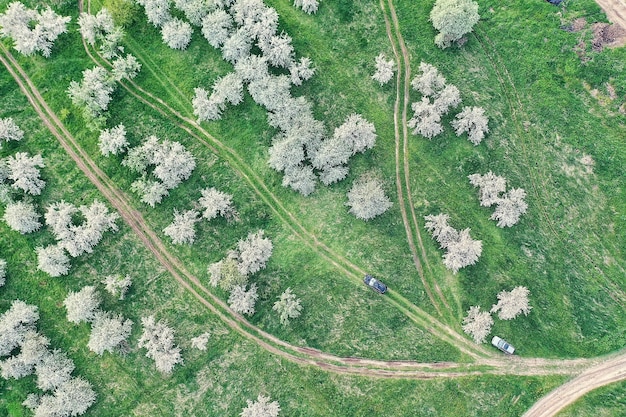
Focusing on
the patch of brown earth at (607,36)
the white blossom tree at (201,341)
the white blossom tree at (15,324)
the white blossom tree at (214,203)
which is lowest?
the patch of brown earth at (607,36)

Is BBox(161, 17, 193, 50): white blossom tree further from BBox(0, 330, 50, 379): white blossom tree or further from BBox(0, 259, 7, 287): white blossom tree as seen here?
BBox(0, 330, 50, 379): white blossom tree

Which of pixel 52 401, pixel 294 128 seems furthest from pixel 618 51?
pixel 52 401

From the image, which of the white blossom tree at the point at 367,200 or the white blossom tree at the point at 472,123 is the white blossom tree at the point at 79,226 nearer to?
the white blossom tree at the point at 367,200

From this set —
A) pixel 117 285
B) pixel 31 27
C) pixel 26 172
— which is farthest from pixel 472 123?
pixel 31 27

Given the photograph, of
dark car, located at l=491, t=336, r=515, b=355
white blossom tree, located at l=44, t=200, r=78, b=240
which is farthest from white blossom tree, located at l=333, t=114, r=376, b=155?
white blossom tree, located at l=44, t=200, r=78, b=240

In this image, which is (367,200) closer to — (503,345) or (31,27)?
(503,345)

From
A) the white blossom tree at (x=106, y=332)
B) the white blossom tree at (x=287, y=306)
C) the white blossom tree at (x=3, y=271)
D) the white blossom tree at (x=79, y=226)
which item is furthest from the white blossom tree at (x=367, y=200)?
the white blossom tree at (x=3, y=271)

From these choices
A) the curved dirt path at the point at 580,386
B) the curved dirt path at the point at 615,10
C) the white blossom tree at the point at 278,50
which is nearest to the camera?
the curved dirt path at the point at 580,386
